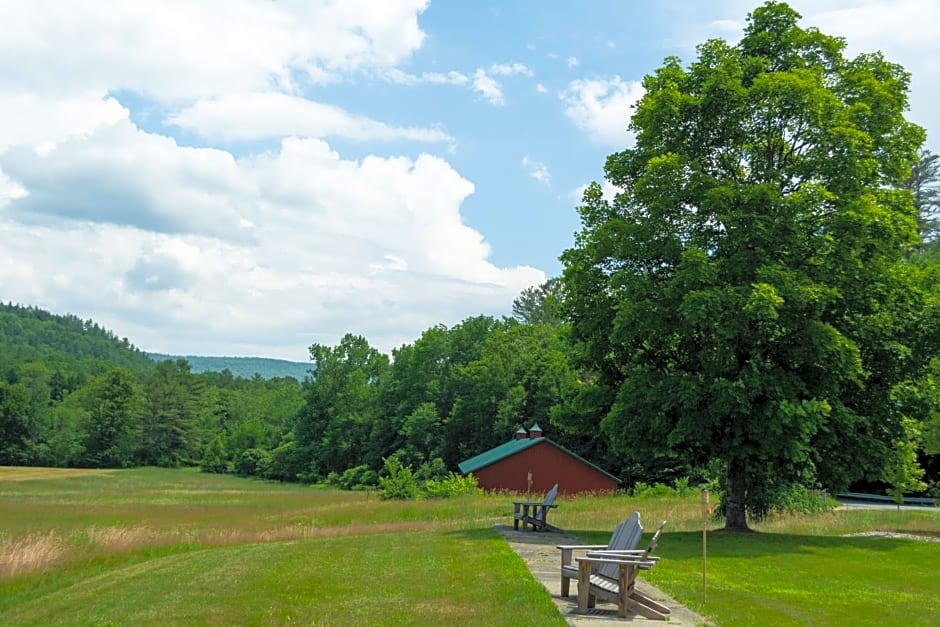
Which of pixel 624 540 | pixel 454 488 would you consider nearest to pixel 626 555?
pixel 624 540

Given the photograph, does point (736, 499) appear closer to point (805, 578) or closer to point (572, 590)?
point (805, 578)

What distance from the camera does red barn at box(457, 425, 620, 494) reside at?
46875mm

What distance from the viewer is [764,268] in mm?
19375

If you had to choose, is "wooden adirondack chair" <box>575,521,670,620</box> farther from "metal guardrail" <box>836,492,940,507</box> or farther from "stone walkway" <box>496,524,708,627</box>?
"metal guardrail" <box>836,492,940,507</box>

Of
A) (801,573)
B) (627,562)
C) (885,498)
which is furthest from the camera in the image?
(885,498)

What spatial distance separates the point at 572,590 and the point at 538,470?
116ft

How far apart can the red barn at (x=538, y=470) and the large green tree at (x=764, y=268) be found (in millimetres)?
24184

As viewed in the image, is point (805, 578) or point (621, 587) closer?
point (621, 587)

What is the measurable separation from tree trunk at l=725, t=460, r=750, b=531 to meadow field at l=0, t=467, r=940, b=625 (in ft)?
3.43

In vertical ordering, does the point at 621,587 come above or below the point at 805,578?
above

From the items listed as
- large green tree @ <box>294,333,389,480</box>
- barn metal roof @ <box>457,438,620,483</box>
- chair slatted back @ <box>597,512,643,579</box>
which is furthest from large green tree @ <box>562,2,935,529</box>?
large green tree @ <box>294,333,389,480</box>

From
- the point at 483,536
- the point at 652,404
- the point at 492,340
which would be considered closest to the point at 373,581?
the point at 483,536

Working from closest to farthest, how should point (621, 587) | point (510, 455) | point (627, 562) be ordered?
point (627, 562), point (621, 587), point (510, 455)

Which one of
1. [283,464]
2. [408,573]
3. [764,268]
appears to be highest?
[764,268]
